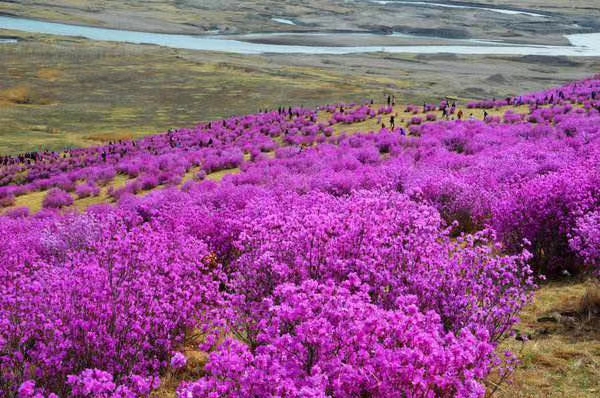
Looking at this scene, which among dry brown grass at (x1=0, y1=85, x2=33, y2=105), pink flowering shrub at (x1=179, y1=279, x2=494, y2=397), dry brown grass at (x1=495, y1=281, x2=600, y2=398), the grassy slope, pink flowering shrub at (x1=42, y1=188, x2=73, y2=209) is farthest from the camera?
dry brown grass at (x1=0, y1=85, x2=33, y2=105)

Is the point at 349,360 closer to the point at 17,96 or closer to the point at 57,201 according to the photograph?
the point at 57,201

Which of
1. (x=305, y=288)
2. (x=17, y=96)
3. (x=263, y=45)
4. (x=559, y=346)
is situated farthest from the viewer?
(x=263, y=45)

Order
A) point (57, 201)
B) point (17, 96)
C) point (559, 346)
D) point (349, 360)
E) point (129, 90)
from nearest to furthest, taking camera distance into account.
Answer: point (349, 360)
point (559, 346)
point (57, 201)
point (17, 96)
point (129, 90)

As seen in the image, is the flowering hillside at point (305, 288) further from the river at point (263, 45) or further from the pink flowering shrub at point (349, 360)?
the river at point (263, 45)

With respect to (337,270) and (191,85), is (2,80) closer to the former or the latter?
(191,85)

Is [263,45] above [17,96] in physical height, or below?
above

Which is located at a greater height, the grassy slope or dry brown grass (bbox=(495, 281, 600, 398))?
dry brown grass (bbox=(495, 281, 600, 398))

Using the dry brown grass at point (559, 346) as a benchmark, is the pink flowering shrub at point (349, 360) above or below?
above

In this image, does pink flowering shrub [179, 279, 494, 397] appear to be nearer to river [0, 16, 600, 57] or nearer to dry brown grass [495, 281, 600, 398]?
dry brown grass [495, 281, 600, 398]

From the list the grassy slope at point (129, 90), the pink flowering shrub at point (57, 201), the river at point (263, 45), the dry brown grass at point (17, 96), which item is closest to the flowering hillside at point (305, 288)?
the pink flowering shrub at point (57, 201)

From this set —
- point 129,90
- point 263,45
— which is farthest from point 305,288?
point 263,45

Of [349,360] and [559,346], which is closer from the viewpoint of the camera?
[349,360]

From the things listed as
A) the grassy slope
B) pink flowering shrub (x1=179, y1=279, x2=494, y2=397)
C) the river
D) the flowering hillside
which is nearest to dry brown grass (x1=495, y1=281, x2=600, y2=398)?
the flowering hillside

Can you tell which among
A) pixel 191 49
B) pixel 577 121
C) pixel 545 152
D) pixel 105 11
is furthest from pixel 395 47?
pixel 545 152
